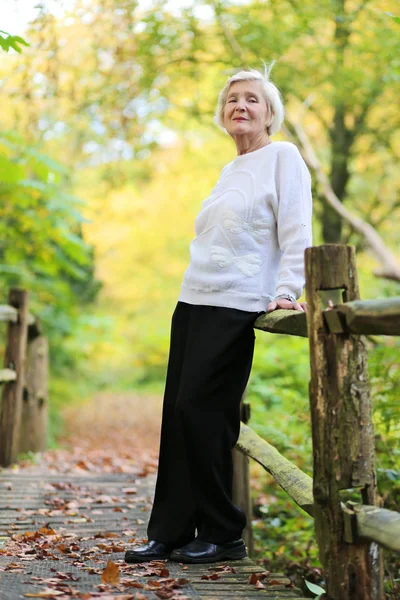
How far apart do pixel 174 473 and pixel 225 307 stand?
78cm

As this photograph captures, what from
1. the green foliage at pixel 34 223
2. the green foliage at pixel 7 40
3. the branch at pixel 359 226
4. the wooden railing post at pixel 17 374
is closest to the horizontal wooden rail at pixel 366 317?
the green foliage at pixel 7 40

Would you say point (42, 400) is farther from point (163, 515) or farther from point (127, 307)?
point (127, 307)

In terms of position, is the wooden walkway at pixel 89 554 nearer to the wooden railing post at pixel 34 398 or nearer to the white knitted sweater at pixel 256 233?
the white knitted sweater at pixel 256 233

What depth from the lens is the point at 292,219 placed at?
2.89m

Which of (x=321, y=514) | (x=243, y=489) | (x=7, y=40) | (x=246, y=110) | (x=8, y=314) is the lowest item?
(x=243, y=489)

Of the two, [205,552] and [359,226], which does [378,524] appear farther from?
[359,226]

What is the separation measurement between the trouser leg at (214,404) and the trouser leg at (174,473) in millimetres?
53

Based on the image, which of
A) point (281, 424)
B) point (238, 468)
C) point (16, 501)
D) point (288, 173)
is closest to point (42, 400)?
point (281, 424)

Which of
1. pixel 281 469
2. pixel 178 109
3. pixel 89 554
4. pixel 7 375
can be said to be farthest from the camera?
pixel 178 109

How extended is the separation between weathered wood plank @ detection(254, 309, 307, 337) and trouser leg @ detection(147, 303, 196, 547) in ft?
1.35

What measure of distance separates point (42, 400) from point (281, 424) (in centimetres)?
248

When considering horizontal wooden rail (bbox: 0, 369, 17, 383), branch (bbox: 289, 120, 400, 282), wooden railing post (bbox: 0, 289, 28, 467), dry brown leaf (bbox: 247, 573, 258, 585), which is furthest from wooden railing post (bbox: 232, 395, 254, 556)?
branch (bbox: 289, 120, 400, 282)

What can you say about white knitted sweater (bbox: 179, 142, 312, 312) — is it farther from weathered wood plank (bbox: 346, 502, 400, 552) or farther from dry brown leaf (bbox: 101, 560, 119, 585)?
dry brown leaf (bbox: 101, 560, 119, 585)

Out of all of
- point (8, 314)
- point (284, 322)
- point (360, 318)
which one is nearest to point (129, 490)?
point (8, 314)
